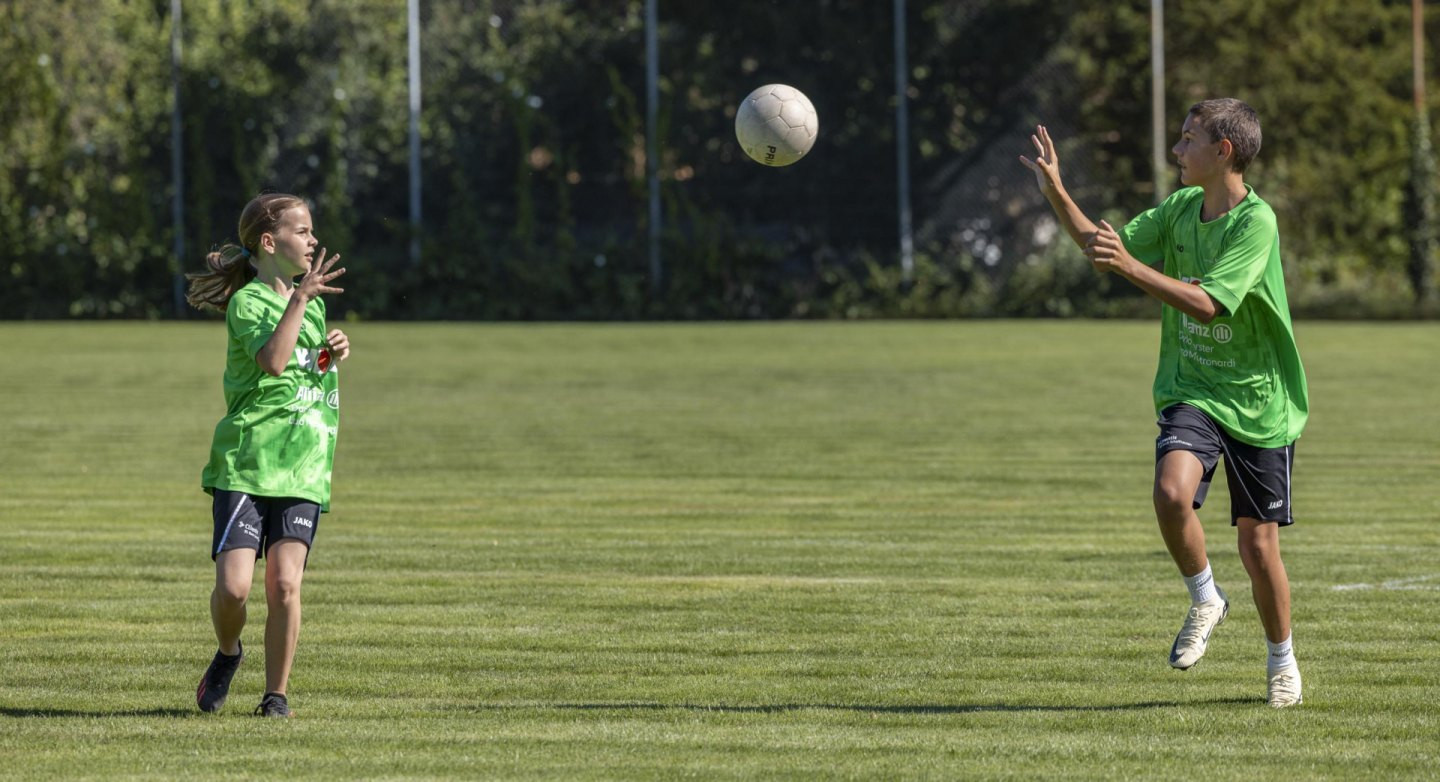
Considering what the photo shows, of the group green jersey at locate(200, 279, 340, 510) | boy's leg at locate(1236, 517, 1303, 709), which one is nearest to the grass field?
boy's leg at locate(1236, 517, 1303, 709)

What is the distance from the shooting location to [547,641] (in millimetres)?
8117

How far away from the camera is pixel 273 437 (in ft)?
20.9

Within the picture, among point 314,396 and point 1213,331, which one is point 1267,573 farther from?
point 314,396

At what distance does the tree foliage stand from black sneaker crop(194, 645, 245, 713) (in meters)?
32.5

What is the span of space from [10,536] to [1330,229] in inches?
1243

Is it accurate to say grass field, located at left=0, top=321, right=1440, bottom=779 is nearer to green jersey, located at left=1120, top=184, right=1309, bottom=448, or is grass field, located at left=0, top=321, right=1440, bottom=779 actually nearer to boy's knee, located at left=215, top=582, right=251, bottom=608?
boy's knee, located at left=215, top=582, right=251, bottom=608

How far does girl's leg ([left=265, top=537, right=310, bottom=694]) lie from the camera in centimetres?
630

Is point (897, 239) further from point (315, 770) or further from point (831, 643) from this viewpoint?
point (315, 770)

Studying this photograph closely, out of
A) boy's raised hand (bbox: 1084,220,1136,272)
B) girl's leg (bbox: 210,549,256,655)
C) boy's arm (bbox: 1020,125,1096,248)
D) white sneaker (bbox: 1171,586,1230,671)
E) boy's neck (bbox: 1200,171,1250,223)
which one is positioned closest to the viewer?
boy's raised hand (bbox: 1084,220,1136,272)

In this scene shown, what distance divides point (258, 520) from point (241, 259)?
0.90 m

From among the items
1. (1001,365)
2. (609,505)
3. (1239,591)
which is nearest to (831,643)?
(1239,591)

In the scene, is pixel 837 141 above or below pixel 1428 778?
above

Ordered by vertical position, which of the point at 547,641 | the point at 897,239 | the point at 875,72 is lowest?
the point at 547,641

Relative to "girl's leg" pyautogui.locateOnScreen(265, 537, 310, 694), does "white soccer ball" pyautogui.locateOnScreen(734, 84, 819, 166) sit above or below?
above
